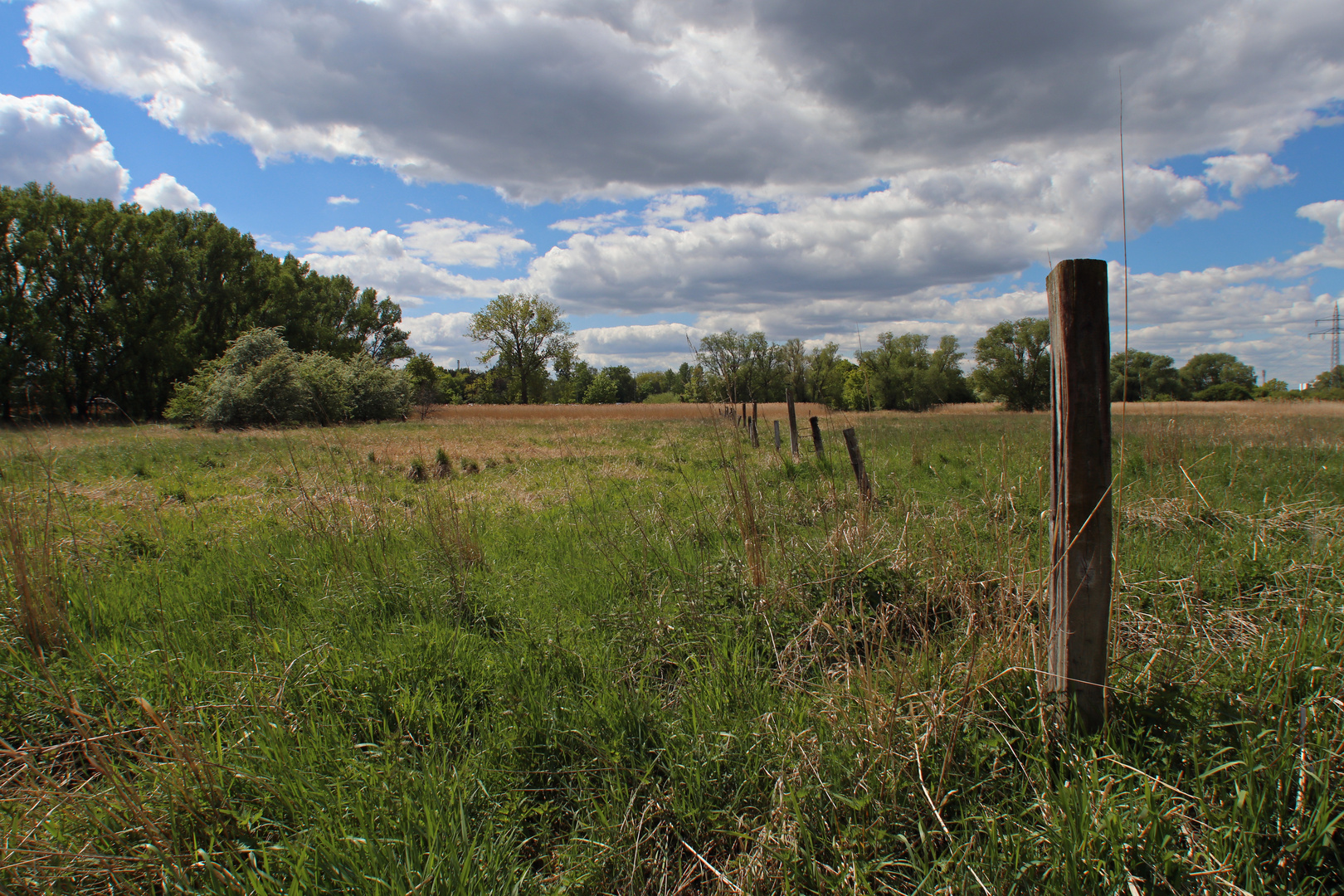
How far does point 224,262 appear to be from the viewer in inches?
1964

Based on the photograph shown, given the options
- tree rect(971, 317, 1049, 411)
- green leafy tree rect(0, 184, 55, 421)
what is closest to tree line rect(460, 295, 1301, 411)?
tree rect(971, 317, 1049, 411)

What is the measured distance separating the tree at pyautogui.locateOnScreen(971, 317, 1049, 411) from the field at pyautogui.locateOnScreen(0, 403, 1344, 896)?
6550 cm

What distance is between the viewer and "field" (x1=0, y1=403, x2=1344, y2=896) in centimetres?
A: 200

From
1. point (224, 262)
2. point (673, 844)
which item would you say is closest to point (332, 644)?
point (673, 844)

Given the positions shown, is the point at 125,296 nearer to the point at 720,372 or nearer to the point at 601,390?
the point at 601,390

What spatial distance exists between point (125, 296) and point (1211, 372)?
A: 120800 millimetres

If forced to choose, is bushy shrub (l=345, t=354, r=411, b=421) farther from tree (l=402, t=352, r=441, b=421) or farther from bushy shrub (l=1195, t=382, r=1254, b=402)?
bushy shrub (l=1195, t=382, r=1254, b=402)

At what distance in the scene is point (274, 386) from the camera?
31656mm

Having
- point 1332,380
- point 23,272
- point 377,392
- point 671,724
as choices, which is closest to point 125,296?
point 23,272

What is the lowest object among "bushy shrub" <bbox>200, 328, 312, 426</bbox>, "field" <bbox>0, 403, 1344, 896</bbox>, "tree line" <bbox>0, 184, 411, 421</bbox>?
"field" <bbox>0, 403, 1344, 896</bbox>

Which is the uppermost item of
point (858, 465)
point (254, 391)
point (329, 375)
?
point (329, 375)

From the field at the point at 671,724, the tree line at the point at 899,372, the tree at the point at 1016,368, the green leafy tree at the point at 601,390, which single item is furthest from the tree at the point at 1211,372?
the field at the point at 671,724

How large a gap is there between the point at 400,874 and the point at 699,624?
81.1 inches

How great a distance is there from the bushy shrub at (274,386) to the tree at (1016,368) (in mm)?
57795
